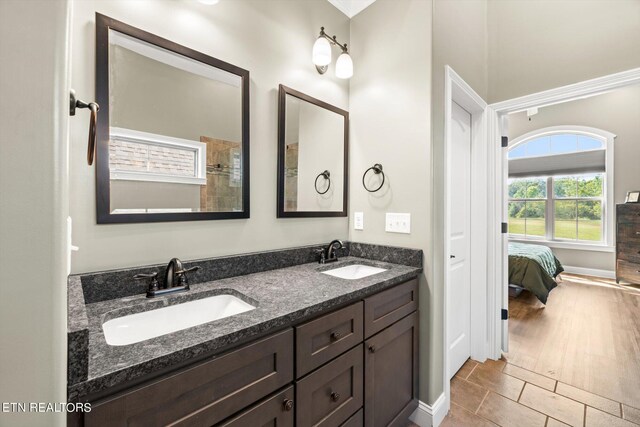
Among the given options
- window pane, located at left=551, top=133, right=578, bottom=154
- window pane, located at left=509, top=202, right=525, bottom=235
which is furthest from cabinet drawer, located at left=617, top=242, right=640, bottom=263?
window pane, located at left=551, top=133, right=578, bottom=154

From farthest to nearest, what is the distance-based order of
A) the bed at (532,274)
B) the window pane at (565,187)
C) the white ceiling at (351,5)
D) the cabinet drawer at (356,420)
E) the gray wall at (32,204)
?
the window pane at (565,187), the bed at (532,274), the white ceiling at (351,5), the cabinet drawer at (356,420), the gray wall at (32,204)

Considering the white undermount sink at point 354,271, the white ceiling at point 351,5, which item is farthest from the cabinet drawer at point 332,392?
the white ceiling at point 351,5

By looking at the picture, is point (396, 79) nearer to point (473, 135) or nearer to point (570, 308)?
point (473, 135)

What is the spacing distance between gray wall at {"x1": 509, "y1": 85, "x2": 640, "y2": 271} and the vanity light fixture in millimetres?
5164

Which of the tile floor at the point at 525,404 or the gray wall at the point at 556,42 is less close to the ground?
the gray wall at the point at 556,42

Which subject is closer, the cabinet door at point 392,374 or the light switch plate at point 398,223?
the cabinet door at point 392,374

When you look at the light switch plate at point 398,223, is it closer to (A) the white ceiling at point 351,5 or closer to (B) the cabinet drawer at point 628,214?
(A) the white ceiling at point 351,5

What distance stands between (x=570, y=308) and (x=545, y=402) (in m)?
2.36

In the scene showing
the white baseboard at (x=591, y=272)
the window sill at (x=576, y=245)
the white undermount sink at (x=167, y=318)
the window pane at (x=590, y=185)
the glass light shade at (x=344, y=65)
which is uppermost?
the glass light shade at (x=344, y=65)

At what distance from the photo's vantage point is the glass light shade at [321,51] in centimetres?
176

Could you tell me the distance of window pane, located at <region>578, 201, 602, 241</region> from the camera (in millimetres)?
5016

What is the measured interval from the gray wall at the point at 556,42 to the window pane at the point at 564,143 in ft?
13.9

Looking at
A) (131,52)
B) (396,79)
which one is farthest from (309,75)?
(131,52)

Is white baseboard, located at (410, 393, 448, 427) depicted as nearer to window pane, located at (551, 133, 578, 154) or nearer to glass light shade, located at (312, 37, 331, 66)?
glass light shade, located at (312, 37, 331, 66)
